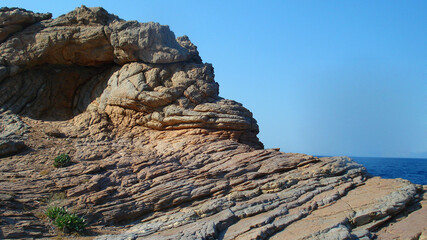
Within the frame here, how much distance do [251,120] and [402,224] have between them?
1150 centimetres

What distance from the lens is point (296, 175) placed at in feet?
66.3

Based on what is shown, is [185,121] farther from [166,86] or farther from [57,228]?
[57,228]

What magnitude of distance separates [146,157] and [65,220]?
6.06 metres

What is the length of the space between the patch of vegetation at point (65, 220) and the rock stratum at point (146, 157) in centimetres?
54

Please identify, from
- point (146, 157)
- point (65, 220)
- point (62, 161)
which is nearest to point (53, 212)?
point (65, 220)

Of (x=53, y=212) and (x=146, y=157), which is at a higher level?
(x=146, y=157)

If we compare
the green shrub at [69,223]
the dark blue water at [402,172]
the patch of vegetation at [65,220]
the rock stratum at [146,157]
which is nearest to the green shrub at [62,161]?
the rock stratum at [146,157]

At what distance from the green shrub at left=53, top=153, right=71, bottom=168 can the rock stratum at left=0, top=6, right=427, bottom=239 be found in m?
0.37

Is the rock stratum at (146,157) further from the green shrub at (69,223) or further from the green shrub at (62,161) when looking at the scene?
the green shrub at (69,223)

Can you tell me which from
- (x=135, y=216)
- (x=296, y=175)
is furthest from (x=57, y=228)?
(x=296, y=175)

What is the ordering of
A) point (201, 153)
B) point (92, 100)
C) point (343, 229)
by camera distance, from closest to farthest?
point (343, 229)
point (201, 153)
point (92, 100)

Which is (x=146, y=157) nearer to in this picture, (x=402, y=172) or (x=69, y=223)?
(x=69, y=223)

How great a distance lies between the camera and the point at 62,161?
19750 millimetres

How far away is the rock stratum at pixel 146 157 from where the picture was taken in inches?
671
